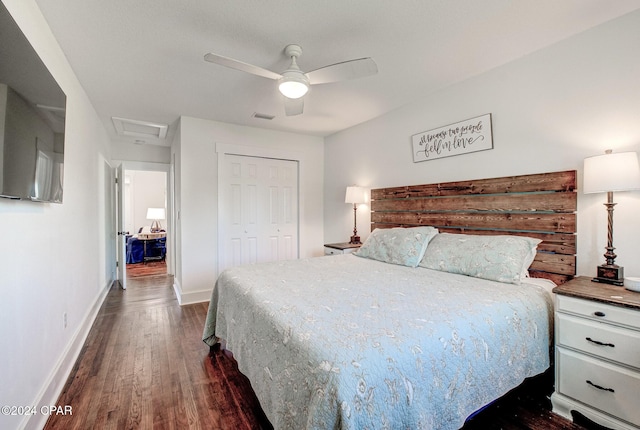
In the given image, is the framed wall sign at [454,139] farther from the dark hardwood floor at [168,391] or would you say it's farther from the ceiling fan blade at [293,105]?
the dark hardwood floor at [168,391]

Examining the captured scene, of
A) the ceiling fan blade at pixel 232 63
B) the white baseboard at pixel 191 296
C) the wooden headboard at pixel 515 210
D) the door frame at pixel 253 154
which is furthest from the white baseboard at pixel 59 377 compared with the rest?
the wooden headboard at pixel 515 210

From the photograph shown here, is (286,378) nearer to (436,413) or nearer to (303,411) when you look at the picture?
(303,411)

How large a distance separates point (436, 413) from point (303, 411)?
0.57 meters

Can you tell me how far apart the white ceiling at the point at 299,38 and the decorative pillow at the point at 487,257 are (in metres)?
1.53

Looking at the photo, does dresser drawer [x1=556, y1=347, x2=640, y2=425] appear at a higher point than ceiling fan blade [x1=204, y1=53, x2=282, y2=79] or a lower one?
lower

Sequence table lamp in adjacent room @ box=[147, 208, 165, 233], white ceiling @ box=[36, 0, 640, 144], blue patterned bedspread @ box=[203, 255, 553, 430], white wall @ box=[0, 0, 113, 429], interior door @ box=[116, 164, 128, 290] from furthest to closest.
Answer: table lamp in adjacent room @ box=[147, 208, 165, 233], interior door @ box=[116, 164, 128, 290], white ceiling @ box=[36, 0, 640, 144], white wall @ box=[0, 0, 113, 429], blue patterned bedspread @ box=[203, 255, 553, 430]

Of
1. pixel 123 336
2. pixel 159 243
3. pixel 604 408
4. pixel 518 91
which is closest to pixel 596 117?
pixel 518 91

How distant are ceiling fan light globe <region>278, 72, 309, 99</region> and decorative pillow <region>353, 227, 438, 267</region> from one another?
1.65 meters

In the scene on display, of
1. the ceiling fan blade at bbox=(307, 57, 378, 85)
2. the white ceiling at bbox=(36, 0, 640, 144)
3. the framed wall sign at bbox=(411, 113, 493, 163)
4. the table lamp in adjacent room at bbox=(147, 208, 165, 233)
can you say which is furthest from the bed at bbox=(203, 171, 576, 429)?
the table lamp in adjacent room at bbox=(147, 208, 165, 233)

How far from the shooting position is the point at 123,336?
112 inches

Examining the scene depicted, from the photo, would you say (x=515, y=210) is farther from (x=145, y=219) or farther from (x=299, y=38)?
(x=145, y=219)

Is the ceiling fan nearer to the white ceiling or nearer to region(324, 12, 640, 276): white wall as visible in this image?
the white ceiling

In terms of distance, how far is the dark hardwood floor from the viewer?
171 centimetres

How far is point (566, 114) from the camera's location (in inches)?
88.3
